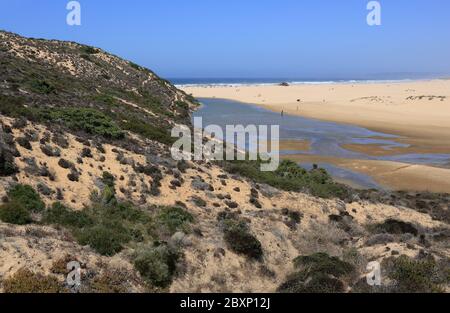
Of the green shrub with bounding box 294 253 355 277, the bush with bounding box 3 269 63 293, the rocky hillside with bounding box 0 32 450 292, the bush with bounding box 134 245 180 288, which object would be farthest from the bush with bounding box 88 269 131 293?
the green shrub with bounding box 294 253 355 277

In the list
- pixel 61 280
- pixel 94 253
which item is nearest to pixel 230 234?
pixel 94 253

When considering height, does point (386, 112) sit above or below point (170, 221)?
above

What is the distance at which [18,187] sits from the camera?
15891 mm

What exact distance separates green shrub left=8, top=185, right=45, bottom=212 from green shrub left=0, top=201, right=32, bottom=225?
0.65 metres

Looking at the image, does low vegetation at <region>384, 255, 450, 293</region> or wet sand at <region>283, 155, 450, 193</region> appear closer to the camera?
low vegetation at <region>384, 255, 450, 293</region>

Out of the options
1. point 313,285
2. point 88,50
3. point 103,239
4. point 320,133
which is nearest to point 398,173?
point 320,133

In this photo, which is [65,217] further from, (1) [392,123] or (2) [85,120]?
(1) [392,123]

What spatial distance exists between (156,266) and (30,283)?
3409 millimetres

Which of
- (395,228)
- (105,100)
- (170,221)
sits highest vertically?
(105,100)

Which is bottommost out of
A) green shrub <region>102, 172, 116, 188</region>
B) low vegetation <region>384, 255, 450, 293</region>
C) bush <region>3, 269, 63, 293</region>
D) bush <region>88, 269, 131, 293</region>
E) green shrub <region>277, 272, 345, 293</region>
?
green shrub <region>277, 272, 345, 293</region>

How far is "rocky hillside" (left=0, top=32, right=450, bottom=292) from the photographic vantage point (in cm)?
1252

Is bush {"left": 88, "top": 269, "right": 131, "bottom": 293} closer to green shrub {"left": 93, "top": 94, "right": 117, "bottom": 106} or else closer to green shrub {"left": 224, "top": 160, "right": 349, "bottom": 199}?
green shrub {"left": 224, "top": 160, "right": 349, "bottom": 199}

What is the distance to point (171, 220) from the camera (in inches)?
659

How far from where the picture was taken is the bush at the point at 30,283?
33.3 feet
